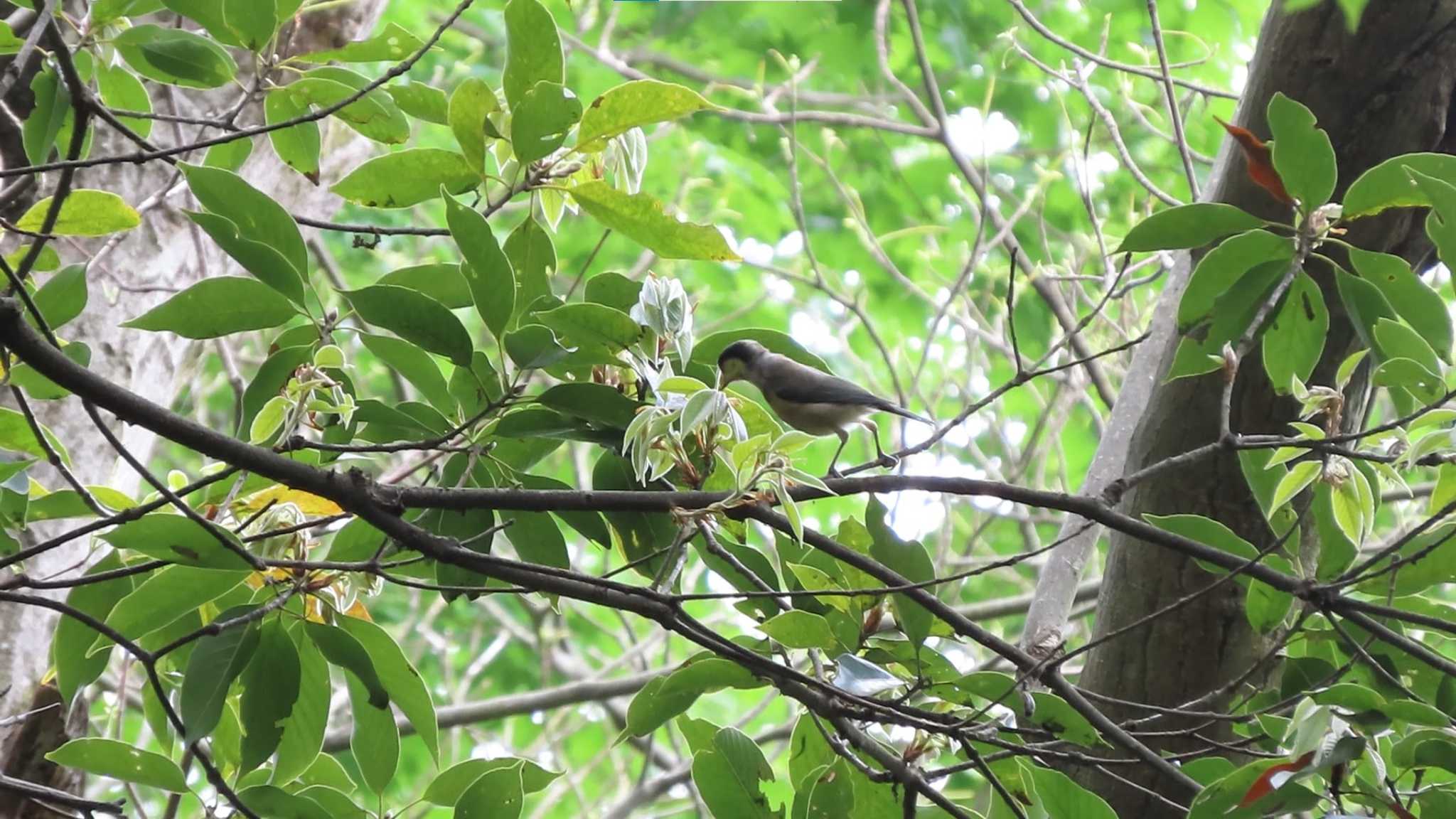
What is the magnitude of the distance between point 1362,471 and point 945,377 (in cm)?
349

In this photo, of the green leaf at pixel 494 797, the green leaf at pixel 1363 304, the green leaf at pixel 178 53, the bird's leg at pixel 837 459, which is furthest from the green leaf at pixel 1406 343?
the green leaf at pixel 178 53

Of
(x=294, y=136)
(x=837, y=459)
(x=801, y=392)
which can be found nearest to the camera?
(x=294, y=136)

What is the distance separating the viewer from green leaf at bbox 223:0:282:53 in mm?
1811

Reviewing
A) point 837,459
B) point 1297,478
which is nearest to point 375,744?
point 1297,478

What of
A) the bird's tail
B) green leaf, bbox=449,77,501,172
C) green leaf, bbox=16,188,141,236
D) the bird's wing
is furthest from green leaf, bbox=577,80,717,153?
the bird's wing

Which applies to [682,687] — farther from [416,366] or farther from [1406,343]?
[1406,343]

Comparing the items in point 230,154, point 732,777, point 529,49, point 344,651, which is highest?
point 230,154

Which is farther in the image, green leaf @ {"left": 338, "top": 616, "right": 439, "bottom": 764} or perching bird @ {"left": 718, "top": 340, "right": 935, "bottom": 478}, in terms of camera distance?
perching bird @ {"left": 718, "top": 340, "right": 935, "bottom": 478}

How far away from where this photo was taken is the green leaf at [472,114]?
70.0 inches

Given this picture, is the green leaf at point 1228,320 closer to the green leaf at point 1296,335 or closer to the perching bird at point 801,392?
the green leaf at point 1296,335

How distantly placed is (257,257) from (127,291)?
1.41 m

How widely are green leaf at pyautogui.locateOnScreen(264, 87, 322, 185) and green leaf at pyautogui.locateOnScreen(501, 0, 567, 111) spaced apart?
0.47 meters

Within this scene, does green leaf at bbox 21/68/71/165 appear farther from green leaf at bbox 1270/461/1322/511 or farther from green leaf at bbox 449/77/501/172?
green leaf at bbox 1270/461/1322/511

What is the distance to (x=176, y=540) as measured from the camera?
1.67m
